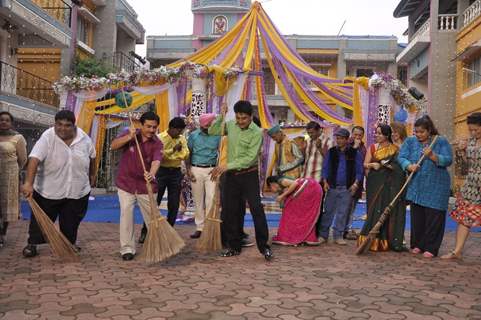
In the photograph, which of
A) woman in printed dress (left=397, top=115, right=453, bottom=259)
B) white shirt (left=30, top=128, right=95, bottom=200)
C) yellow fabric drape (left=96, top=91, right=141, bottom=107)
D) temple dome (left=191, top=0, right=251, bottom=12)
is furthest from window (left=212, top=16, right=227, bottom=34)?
white shirt (left=30, top=128, right=95, bottom=200)

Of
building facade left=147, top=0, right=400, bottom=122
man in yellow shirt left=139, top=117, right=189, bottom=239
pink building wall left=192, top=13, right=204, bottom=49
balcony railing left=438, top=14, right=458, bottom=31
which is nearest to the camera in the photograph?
man in yellow shirt left=139, top=117, right=189, bottom=239

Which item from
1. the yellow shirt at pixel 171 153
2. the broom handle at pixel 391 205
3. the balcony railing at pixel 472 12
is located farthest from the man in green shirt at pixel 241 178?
the balcony railing at pixel 472 12

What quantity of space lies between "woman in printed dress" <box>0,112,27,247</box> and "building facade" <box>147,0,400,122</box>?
1982cm

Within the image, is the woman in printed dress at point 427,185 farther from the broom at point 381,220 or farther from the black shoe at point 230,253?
the black shoe at point 230,253

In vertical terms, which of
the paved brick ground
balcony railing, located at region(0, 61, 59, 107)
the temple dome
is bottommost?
the paved brick ground

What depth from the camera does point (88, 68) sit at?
19750 mm

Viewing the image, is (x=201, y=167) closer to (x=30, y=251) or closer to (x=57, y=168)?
(x=57, y=168)

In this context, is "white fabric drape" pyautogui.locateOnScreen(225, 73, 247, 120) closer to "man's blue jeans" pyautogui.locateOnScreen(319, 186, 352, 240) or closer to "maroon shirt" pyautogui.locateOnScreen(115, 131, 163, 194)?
"man's blue jeans" pyautogui.locateOnScreen(319, 186, 352, 240)

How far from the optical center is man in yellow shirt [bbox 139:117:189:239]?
22.0ft

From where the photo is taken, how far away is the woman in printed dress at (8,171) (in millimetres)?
5938

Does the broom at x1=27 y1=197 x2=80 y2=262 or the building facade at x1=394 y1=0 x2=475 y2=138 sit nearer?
the broom at x1=27 y1=197 x2=80 y2=262

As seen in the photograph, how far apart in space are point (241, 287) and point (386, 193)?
274 centimetres

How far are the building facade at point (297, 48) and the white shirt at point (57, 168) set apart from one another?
66.8 ft

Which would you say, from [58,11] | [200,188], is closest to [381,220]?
[200,188]
